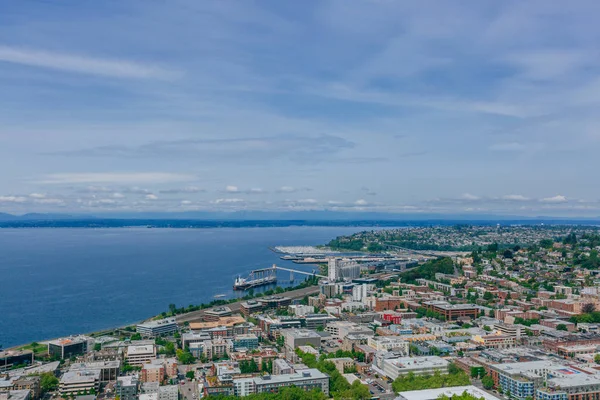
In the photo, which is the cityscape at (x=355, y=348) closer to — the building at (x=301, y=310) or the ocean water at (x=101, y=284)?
the building at (x=301, y=310)

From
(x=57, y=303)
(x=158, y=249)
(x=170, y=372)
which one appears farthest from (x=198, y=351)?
(x=158, y=249)

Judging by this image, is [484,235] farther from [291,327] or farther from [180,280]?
[291,327]

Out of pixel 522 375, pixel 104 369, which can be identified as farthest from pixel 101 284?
pixel 522 375

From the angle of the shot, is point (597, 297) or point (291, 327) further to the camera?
point (597, 297)

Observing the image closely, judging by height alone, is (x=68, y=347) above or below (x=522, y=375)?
below

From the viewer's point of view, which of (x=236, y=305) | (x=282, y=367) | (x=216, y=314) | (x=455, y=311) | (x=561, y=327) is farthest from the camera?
(x=236, y=305)

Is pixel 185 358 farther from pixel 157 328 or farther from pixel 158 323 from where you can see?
pixel 158 323
